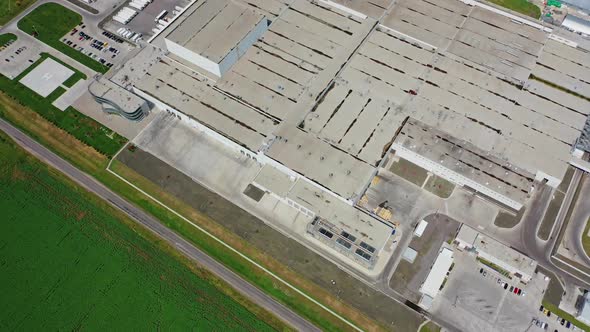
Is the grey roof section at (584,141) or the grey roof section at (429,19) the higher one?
the grey roof section at (429,19)

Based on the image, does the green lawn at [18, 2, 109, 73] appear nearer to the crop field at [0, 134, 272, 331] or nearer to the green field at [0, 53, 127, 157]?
the green field at [0, 53, 127, 157]

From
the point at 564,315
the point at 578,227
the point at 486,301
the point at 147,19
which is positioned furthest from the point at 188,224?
the point at 578,227

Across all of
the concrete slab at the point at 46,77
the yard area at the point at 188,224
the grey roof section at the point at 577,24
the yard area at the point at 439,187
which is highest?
the grey roof section at the point at 577,24

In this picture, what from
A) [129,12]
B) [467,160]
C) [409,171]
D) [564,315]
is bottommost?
[564,315]

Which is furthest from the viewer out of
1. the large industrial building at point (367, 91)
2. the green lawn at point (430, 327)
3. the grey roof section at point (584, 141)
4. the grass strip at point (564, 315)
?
the grey roof section at point (584, 141)

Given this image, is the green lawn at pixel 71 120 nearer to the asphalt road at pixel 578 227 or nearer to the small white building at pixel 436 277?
the small white building at pixel 436 277

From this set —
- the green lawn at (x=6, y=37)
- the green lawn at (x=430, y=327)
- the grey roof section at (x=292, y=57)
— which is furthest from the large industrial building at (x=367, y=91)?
the green lawn at (x=6, y=37)

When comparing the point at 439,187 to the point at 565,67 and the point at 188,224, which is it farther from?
the point at 188,224
